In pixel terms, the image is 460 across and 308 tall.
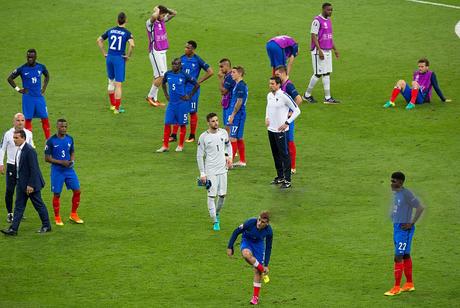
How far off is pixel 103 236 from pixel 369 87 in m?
12.6

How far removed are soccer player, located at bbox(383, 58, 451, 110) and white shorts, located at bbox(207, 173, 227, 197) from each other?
9359 millimetres

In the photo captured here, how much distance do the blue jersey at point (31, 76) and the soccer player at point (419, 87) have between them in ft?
30.3

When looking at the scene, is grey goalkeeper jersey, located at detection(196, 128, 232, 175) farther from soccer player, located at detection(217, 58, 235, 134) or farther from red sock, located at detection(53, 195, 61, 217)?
soccer player, located at detection(217, 58, 235, 134)

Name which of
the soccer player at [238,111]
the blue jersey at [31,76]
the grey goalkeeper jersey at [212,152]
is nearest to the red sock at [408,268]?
the grey goalkeeper jersey at [212,152]

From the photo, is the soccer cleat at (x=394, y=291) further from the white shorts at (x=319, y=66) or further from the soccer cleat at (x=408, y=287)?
the white shorts at (x=319, y=66)

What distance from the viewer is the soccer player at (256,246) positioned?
1739 centimetres

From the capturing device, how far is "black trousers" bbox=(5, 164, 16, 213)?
2115cm

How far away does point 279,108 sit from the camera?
23.1 m

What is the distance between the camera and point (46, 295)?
709 inches

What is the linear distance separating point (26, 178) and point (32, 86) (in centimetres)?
610

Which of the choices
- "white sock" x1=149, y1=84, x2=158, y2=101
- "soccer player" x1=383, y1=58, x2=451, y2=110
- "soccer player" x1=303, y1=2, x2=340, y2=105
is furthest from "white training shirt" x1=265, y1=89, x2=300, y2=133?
"white sock" x1=149, y1=84, x2=158, y2=101

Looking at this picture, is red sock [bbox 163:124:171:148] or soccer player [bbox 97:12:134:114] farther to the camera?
soccer player [bbox 97:12:134:114]

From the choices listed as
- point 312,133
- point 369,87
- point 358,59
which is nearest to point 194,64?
point 312,133

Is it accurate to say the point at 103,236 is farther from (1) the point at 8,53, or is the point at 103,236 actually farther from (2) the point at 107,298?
(1) the point at 8,53
